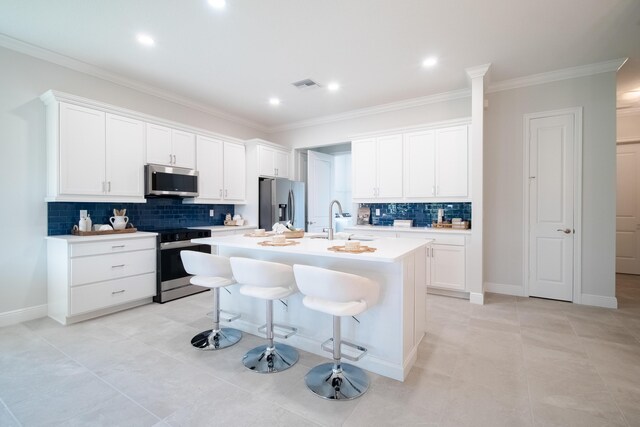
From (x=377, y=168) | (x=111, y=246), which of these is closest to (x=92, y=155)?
(x=111, y=246)

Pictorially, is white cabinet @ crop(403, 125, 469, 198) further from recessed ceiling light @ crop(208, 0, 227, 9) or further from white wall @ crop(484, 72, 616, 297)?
recessed ceiling light @ crop(208, 0, 227, 9)

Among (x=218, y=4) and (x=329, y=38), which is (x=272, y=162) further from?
(x=218, y=4)

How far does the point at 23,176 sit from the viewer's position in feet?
10.4

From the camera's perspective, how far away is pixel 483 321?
10.4 ft

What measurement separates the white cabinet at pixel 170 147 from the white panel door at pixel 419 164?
3251 mm

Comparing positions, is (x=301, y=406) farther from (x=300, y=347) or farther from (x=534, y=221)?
(x=534, y=221)

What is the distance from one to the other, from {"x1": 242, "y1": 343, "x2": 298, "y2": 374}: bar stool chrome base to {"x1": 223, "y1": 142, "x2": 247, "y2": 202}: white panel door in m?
3.14

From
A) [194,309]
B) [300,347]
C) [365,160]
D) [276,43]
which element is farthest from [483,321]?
[276,43]

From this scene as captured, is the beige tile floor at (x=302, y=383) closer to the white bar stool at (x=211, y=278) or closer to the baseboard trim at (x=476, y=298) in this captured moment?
the white bar stool at (x=211, y=278)

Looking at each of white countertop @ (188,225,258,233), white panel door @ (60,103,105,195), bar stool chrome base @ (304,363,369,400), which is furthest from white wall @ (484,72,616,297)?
white panel door @ (60,103,105,195)

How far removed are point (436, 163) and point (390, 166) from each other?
690 millimetres

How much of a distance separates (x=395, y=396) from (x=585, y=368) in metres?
1.54

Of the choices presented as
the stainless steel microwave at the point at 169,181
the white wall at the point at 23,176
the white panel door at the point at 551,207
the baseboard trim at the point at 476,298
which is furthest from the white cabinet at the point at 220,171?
the white panel door at the point at 551,207

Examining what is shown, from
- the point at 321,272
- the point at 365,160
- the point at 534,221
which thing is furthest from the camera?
the point at 365,160
